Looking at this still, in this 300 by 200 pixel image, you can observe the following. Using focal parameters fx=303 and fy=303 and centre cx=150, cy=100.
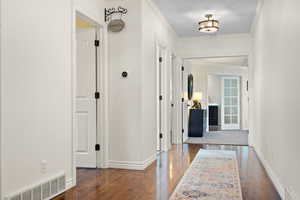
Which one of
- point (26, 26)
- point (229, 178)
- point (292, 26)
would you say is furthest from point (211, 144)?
point (26, 26)

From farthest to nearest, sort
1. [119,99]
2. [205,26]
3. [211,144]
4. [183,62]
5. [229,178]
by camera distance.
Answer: [183,62] < [211,144] < [205,26] < [119,99] < [229,178]

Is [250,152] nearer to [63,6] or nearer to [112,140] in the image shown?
[112,140]

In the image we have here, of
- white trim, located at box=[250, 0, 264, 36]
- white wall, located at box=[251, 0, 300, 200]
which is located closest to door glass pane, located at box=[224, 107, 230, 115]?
white trim, located at box=[250, 0, 264, 36]

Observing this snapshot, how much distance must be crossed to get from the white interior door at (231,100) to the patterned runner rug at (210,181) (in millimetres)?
6646

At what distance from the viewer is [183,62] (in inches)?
310

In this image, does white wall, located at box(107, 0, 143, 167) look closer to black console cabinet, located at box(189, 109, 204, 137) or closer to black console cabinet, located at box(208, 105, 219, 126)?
black console cabinet, located at box(189, 109, 204, 137)

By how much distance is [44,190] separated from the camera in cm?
302

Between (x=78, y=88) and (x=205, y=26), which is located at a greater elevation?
(x=205, y=26)

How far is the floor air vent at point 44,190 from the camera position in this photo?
2700 millimetres

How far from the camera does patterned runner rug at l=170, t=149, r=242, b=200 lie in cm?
321

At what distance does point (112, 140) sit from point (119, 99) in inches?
25.1

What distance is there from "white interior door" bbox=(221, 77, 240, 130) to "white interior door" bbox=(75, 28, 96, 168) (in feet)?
27.0

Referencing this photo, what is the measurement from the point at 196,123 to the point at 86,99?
498 cm

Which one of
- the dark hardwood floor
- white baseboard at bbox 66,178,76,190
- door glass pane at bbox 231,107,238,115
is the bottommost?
the dark hardwood floor
